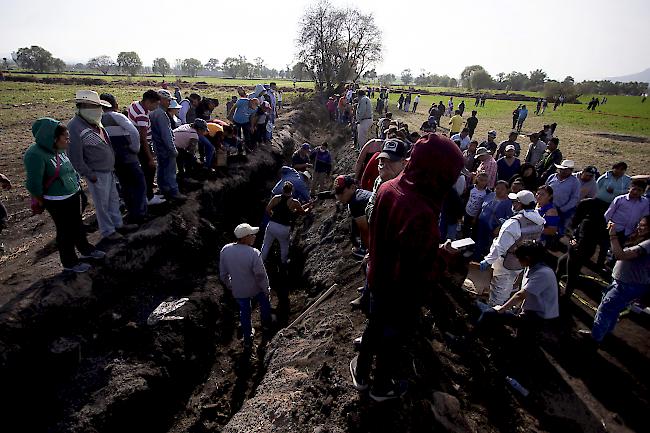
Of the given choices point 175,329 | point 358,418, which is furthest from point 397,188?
point 175,329

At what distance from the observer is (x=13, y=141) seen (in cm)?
1398

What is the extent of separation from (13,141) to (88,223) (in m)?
11.3

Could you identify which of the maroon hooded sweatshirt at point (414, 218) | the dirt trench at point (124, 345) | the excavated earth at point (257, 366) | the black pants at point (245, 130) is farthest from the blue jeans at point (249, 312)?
the black pants at point (245, 130)

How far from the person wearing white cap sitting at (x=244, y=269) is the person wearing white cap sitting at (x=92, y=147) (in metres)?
2.28

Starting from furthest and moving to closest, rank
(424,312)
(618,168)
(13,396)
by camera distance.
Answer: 1. (618,168)
2. (424,312)
3. (13,396)

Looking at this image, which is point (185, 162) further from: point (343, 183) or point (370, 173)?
point (343, 183)

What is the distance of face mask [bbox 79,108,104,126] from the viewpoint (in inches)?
193

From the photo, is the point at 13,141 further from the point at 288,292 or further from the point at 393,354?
the point at 393,354

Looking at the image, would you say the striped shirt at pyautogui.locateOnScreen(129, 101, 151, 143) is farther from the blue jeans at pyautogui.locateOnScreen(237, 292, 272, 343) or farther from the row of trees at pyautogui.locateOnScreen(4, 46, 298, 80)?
the row of trees at pyautogui.locateOnScreen(4, 46, 298, 80)

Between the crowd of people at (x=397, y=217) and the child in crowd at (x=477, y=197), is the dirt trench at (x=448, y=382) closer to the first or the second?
the crowd of people at (x=397, y=217)

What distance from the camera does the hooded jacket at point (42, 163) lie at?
4336mm

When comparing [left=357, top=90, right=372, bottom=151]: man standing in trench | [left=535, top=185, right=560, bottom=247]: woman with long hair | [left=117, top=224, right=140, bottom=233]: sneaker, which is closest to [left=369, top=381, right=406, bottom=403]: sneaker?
[left=535, top=185, right=560, bottom=247]: woman with long hair

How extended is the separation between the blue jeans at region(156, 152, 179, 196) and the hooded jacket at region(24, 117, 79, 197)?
2.56 meters

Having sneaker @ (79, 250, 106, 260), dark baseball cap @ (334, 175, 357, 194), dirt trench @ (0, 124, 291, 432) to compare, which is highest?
dark baseball cap @ (334, 175, 357, 194)
